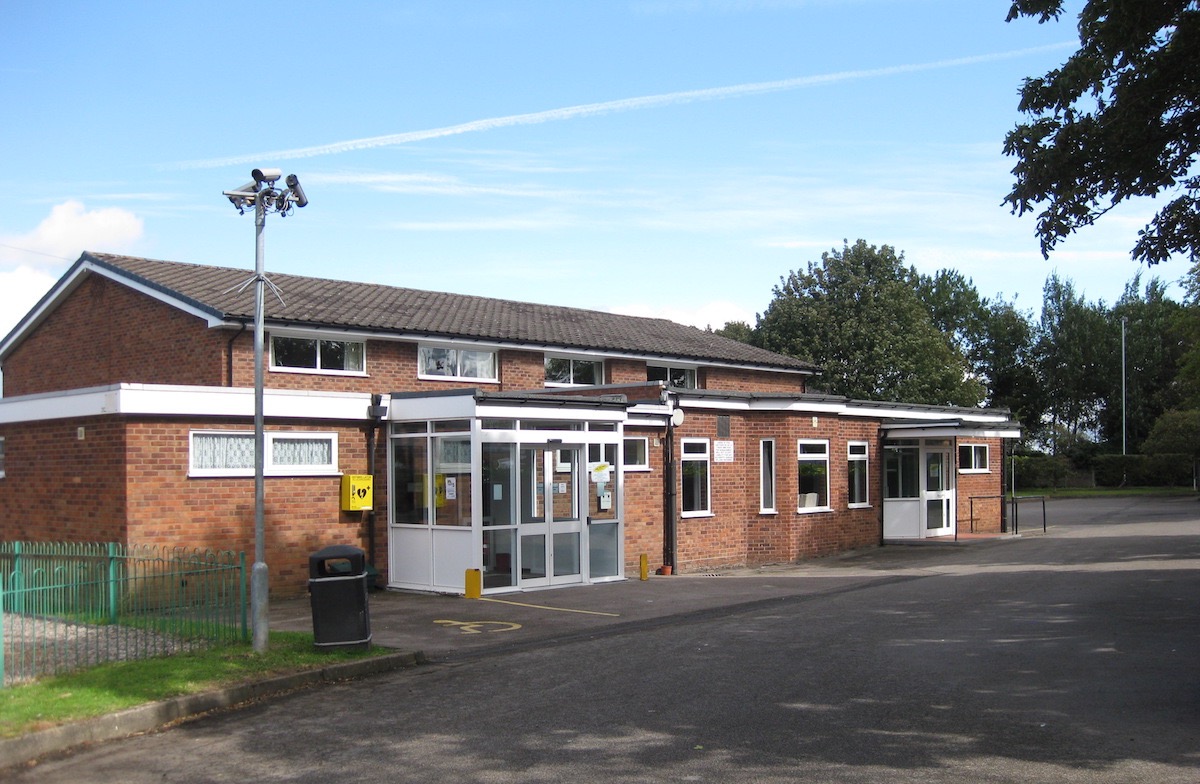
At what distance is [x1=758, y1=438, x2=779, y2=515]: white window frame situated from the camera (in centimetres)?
2306

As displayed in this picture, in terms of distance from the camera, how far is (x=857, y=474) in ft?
84.0

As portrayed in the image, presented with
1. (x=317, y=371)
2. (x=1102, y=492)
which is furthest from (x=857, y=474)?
(x=1102, y=492)

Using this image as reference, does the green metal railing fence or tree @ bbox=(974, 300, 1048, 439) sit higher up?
tree @ bbox=(974, 300, 1048, 439)

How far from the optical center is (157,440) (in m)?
15.4

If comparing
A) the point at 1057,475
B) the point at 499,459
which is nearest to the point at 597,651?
the point at 499,459

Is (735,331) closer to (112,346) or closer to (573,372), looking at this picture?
(573,372)

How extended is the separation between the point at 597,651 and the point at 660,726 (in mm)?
3684

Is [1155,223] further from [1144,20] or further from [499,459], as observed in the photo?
[499,459]

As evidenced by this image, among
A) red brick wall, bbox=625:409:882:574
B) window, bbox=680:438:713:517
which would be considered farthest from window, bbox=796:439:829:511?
window, bbox=680:438:713:517

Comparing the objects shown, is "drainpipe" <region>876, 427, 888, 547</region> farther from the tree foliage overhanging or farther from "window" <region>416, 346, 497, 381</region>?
the tree foliage overhanging

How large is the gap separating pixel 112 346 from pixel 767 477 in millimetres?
13959

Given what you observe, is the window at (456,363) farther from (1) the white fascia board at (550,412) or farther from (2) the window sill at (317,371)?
(1) the white fascia board at (550,412)

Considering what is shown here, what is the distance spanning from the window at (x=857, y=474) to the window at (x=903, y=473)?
1794mm

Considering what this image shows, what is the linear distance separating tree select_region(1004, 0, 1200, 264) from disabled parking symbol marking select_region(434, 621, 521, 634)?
777cm
